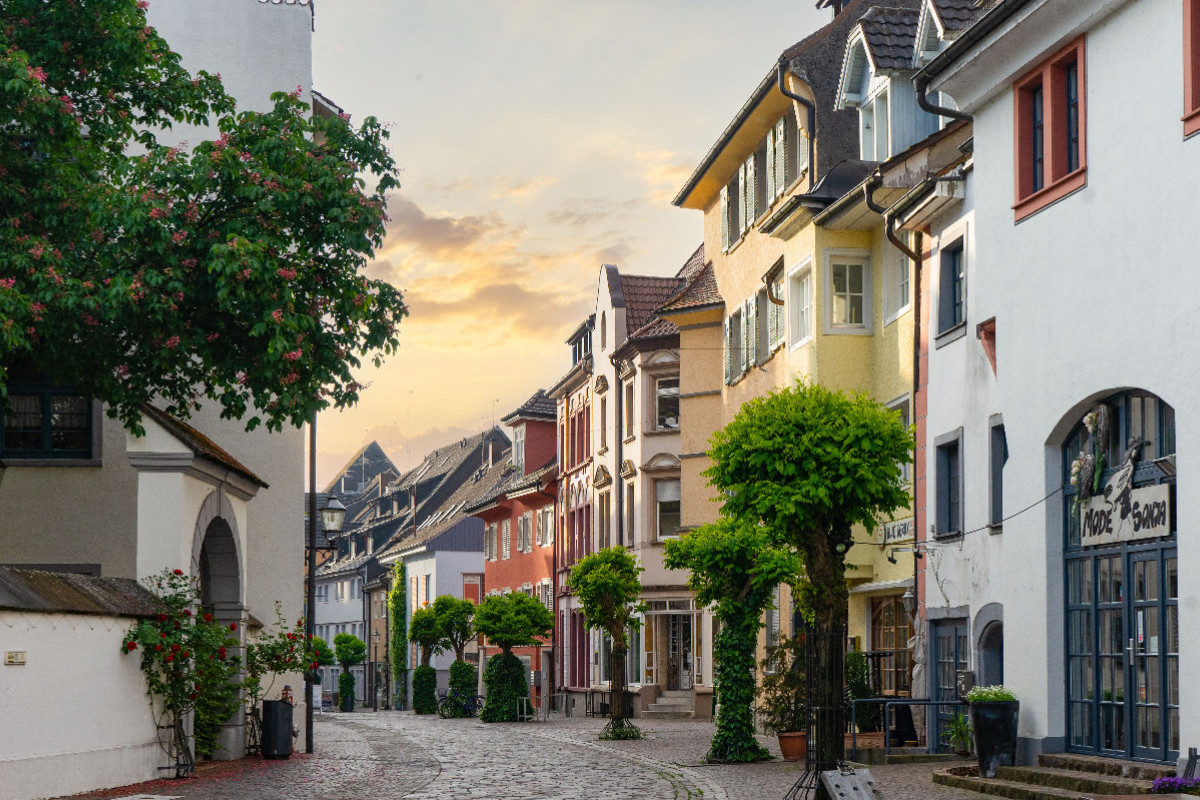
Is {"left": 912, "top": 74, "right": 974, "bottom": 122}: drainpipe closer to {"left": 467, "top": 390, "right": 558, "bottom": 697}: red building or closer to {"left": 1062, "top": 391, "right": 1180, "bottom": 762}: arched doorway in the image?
{"left": 1062, "top": 391, "right": 1180, "bottom": 762}: arched doorway

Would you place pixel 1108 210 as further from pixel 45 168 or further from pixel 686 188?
pixel 686 188

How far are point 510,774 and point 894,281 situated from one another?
37.2 feet

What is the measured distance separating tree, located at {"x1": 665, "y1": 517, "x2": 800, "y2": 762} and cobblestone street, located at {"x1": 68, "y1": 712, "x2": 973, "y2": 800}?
61cm

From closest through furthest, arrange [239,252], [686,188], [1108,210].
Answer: [1108,210] → [239,252] → [686,188]

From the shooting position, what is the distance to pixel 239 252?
1852 centimetres

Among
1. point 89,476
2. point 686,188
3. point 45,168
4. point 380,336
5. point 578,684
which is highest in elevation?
point 686,188

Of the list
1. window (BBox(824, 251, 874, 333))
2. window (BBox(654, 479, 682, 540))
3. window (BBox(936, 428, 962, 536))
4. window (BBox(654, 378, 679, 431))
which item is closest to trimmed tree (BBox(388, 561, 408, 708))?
window (BBox(654, 479, 682, 540))

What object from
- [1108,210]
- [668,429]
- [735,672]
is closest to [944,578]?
[735,672]

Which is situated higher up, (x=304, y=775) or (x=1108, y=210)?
(x=1108, y=210)

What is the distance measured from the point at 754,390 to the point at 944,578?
13.9m

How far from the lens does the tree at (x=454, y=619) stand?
5950 centimetres

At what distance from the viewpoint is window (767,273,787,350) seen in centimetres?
3388

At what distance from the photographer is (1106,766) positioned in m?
16.8

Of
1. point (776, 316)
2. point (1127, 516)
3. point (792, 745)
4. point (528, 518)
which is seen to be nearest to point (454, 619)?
point (528, 518)
